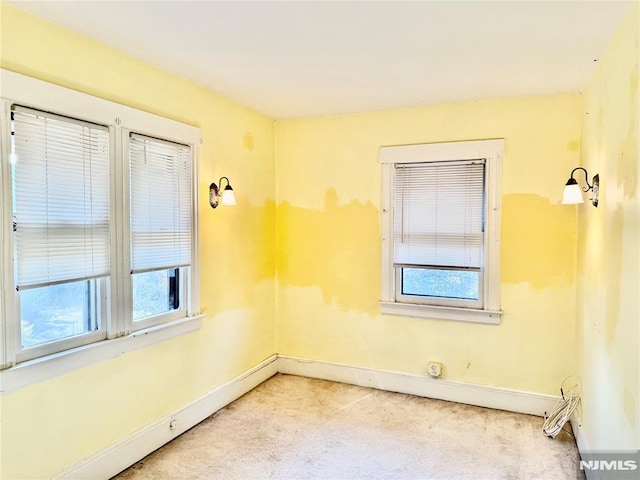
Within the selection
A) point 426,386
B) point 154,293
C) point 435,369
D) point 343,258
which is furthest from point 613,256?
point 154,293

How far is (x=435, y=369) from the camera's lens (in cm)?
347

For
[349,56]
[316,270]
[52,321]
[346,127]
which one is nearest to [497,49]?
[349,56]

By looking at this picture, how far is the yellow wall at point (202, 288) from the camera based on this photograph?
2.01 meters

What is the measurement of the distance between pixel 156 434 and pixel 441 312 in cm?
231

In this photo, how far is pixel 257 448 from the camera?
273 cm

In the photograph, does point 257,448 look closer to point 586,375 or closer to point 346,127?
point 586,375

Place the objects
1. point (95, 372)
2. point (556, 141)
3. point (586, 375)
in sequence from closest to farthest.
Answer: point (95, 372) < point (586, 375) < point (556, 141)

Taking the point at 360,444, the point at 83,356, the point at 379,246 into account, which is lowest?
the point at 360,444

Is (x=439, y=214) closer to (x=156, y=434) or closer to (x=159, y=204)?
(x=159, y=204)

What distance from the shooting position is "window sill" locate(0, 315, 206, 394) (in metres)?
1.93

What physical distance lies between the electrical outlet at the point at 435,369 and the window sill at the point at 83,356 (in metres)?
1.99

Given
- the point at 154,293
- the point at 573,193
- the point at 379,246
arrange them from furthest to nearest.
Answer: the point at 379,246
the point at 154,293
the point at 573,193

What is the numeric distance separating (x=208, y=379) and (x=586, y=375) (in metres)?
2.63

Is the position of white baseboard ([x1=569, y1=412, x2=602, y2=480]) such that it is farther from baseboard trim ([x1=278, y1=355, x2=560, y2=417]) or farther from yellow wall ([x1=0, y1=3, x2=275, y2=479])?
yellow wall ([x1=0, y1=3, x2=275, y2=479])
